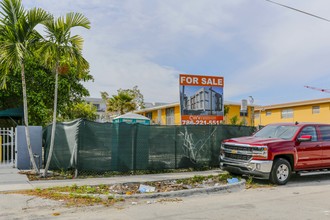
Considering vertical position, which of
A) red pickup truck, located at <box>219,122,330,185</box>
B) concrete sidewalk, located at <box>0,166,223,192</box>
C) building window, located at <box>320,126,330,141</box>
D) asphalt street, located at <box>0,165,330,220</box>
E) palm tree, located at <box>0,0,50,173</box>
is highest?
palm tree, located at <box>0,0,50,173</box>

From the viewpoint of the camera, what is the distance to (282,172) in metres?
9.93

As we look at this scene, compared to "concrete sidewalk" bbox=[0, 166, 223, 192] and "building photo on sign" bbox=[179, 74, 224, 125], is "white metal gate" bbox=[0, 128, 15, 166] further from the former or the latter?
"building photo on sign" bbox=[179, 74, 224, 125]

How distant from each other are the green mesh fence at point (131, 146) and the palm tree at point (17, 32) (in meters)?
2.22

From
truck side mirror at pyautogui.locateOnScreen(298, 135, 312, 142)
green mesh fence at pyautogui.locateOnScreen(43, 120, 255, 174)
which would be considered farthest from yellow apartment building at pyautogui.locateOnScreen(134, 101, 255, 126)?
truck side mirror at pyautogui.locateOnScreen(298, 135, 312, 142)

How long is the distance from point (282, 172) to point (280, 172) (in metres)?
0.08

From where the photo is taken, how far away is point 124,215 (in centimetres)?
648

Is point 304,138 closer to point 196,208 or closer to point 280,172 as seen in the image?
point 280,172

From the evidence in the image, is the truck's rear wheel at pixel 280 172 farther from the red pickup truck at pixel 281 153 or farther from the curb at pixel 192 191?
the curb at pixel 192 191

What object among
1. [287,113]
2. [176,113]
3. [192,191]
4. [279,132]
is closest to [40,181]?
[192,191]

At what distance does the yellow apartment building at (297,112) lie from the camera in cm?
3372

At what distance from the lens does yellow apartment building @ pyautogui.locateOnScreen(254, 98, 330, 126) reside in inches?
1328

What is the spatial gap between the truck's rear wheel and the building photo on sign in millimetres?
5838

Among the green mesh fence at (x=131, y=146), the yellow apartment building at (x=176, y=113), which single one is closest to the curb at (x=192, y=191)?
the green mesh fence at (x=131, y=146)

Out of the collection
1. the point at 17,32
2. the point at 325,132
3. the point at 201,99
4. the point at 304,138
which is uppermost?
the point at 17,32
